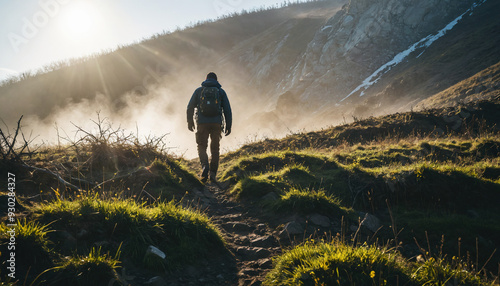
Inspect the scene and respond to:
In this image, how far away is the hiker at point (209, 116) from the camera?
7.61 meters

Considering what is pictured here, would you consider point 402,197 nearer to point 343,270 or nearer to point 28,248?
point 343,270

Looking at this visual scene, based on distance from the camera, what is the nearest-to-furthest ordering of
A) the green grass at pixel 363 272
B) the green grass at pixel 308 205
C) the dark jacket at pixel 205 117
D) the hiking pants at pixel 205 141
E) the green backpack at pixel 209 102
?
1. the green grass at pixel 363 272
2. the green grass at pixel 308 205
3. the green backpack at pixel 209 102
4. the dark jacket at pixel 205 117
5. the hiking pants at pixel 205 141

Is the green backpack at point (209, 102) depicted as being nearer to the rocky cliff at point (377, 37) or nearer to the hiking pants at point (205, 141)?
the hiking pants at point (205, 141)

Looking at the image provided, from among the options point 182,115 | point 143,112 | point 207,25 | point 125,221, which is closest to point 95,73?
point 143,112

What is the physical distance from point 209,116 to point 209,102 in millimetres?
423

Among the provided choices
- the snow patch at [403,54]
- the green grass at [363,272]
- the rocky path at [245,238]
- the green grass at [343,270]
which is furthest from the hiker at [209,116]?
the snow patch at [403,54]

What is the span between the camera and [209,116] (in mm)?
7758

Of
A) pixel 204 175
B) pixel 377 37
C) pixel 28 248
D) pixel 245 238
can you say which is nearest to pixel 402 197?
pixel 245 238

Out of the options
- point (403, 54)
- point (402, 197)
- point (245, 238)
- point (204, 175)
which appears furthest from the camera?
point (403, 54)

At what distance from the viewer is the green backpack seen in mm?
7586

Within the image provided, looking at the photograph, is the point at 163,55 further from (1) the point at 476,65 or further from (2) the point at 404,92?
(1) the point at 476,65

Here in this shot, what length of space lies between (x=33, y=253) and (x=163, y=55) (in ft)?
203

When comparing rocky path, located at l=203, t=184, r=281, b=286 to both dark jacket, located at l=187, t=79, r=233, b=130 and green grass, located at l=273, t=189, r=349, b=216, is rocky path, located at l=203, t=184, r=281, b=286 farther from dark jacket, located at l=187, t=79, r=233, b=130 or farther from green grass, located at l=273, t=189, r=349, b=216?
dark jacket, located at l=187, t=79, r=233, b=130

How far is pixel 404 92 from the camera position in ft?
92.2
